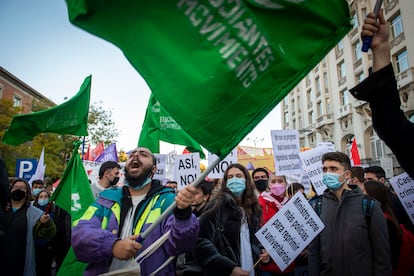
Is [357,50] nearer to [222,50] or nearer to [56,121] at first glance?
[56,121]

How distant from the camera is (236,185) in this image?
3363 millimetres

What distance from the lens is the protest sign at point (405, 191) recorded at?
3.72 metres

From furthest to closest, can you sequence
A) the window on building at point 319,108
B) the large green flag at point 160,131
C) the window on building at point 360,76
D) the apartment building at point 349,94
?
the window on building at point 319,108, the window on building at point 360,76, the apartment building at point 349,94, the large green flag at point 160,131

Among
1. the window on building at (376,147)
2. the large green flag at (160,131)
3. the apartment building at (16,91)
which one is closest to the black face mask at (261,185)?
the large green flag at (160,131)

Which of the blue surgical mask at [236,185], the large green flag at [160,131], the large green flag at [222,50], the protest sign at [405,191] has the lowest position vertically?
the protest sign at [405,191]

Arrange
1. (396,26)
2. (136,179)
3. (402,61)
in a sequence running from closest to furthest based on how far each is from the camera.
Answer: (136,179), (402,61), (396,26)

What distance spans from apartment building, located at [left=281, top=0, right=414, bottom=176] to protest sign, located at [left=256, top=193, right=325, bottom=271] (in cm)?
1013

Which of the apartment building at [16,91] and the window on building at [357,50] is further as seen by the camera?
the apartment building at [16,91]

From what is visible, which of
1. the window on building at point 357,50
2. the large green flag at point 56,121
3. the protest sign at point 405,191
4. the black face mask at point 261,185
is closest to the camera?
the large green flag at point 56,121

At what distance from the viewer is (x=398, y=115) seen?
1390 mm

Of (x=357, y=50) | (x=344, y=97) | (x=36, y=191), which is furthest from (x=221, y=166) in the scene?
(x=344, y=97)

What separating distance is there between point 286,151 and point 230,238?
10.8 feet

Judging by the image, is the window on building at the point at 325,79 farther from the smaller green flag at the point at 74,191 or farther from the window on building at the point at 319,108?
the smaller green flag at the point at 74,191

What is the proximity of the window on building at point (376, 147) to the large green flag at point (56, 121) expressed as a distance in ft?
79.5
